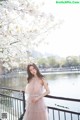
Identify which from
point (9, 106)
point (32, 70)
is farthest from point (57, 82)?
point (32, 70)

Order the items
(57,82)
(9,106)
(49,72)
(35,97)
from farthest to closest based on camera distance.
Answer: (9,106) → (57,82) → (49,72) → (35,97)

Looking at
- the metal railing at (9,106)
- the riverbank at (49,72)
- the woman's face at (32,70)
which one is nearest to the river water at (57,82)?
the riverbank at (49,72)

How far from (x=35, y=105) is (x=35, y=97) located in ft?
0.33

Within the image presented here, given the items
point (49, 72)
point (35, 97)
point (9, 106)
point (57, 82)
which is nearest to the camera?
point (35, 97)

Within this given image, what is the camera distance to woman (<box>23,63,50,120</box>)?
10.2 feet

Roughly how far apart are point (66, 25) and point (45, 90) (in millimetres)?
2117

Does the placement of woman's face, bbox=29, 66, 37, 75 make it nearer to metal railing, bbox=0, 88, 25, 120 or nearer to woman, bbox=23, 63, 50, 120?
woman, bbox=23, 63, 50, 120

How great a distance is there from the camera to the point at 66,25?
4824 millimetres

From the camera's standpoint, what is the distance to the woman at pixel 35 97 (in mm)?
3113

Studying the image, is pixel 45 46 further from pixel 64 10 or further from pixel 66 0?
pixel 66 0

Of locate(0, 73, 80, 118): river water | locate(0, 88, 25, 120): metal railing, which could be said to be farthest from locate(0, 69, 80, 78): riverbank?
locate(0, 88, 25, 120): metal railing

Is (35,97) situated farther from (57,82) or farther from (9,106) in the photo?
(9,106)

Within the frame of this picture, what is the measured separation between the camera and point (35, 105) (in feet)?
10.3

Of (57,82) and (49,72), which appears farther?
(57,82)
